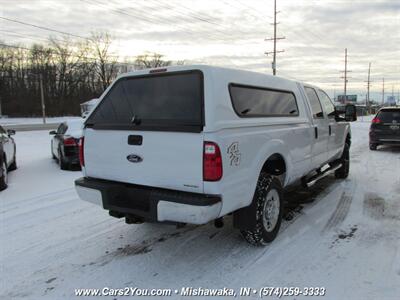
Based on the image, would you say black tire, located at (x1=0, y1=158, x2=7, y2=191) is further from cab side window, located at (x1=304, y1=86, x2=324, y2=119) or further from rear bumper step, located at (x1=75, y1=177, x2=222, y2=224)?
cab side window, located at (x1=304, y1=86, x2=324, y2=119)

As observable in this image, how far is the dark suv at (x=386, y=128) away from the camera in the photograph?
12281 mm

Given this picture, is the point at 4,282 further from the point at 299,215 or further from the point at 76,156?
the point at 76,156

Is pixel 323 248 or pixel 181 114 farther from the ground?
pixel 181 114

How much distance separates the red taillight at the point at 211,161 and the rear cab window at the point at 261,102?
0.63 m

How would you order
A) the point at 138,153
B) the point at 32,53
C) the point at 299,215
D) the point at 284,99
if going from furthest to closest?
the point at 32,53 → the point at 299,215 → the point at 284,99 → the point at 138,153

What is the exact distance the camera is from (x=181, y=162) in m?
3.28

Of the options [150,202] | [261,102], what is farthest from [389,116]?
[150,202]

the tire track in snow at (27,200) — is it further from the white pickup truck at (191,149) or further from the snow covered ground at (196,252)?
the white pickup truck at (191,149)

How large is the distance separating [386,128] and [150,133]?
→ 11543 millimetres

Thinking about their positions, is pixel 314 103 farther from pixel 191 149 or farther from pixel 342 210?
pixel 191 149

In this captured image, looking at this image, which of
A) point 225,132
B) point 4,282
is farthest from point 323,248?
point 4,282

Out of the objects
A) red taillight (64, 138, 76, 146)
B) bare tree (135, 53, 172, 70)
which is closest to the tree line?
bare tree (135, 53, 172, 70)

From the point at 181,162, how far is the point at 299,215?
269cm

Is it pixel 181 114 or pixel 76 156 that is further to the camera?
pixel 76 156
